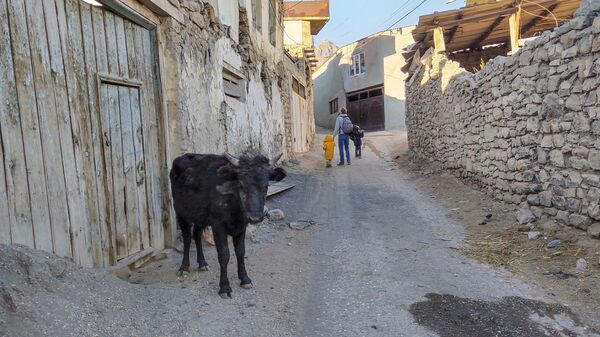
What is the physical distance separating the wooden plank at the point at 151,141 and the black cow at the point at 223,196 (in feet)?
1.36

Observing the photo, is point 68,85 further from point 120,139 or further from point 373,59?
point 373,59

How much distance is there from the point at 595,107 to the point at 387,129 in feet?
68.4

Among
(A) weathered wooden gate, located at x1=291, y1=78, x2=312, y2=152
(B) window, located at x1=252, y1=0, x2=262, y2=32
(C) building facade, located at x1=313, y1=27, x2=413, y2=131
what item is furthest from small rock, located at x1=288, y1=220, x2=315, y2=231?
(C) building facade, located at x1=313, y1=27, x2=413, y2=131

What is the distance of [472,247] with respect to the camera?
5.08 m

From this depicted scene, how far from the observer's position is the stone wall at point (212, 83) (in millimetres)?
4832

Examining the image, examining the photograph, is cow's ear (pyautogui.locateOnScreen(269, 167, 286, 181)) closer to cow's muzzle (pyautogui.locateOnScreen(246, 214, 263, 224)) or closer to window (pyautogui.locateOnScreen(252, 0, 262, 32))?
cow's muzzle (pyautogui.locateOnScreen(246, 214, 263, 224))

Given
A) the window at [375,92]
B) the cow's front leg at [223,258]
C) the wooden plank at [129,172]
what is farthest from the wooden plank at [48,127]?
the window at [375,92]

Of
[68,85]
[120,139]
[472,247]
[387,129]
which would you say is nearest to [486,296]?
[472,247]

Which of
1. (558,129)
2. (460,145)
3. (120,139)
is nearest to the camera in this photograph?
(120,139)

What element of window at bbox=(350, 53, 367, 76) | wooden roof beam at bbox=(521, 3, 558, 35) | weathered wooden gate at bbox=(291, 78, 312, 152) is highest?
window at bbox=(350, 53, 367, 76)

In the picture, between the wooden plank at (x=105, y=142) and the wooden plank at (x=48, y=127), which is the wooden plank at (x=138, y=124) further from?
the wooden plank at (x=48, y=127)

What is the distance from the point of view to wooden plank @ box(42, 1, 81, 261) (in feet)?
10.4

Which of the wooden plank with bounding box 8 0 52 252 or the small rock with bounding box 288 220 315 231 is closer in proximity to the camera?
the wooden plank with bounding box 8 0 52 252

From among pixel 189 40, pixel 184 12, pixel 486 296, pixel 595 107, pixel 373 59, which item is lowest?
pixel 486 296
